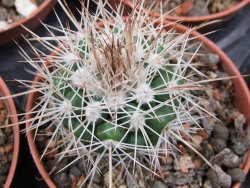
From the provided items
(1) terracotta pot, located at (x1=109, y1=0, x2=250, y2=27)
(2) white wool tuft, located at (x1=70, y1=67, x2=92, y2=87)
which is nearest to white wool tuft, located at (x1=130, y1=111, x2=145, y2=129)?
(2) white wool tuft, located at (x1=70, y1=67, x2=92, y2=87)

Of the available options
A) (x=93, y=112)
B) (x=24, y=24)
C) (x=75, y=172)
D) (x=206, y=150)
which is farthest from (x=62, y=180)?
(x=24, y=24)

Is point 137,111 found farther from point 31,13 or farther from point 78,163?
point 31,13

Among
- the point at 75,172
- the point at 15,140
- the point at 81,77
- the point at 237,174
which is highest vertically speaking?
the point at 81,77

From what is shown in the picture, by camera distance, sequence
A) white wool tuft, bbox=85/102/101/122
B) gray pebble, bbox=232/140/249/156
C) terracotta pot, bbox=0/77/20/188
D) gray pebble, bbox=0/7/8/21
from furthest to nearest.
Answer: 1. gray pebble, bbox=0/7/8/21
2. gray pebble, bbox=232/140/249/156
3. terracotta pot, bbox=0/77/20/188
4. white wool tuft, bbox=85/102/101/122

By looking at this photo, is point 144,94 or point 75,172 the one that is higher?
point 144,94

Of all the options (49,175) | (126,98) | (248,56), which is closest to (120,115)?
(126,98)

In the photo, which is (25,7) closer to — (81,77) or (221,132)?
(81,77)

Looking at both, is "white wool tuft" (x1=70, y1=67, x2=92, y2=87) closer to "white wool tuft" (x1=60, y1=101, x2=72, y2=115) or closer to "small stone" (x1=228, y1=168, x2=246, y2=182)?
"white wool tuft" (x1=60, y1=101, x2=72, y2=115)
